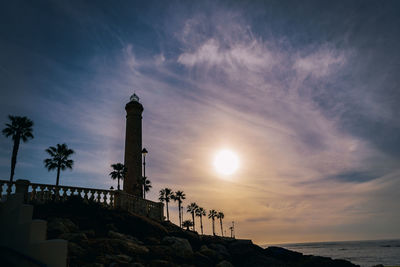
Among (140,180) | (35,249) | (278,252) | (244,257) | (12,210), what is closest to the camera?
(35,249)

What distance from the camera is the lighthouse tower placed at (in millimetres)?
43844

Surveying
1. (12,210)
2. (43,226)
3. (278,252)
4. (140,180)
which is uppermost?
(140,180)

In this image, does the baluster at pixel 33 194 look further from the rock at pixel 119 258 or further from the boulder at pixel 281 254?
the boulder at pixel 281 254

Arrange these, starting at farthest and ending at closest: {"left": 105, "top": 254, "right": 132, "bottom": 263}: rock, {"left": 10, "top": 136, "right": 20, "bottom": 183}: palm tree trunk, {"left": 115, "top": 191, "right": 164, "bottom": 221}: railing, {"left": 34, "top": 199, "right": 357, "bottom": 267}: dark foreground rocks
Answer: {"left": 10, "top": 136, "right": 20, "bottom": 183}: palm tree trunk
{"left": 115, "top": 191, "right": 164, "bottom": 221}: railing
{"left": 34, "top": 199, "right": 357, "bottom": 267}: dark foreground rocks
{"left": 105, "top": 254, "right": 132, "bottom": 263}: rock

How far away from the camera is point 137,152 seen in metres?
45.4

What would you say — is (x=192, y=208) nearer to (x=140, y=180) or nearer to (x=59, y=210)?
(x=140, y=180)

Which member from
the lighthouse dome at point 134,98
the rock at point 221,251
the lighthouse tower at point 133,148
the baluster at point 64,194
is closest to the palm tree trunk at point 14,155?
the baluster at point 64,194

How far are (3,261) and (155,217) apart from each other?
27259 mm

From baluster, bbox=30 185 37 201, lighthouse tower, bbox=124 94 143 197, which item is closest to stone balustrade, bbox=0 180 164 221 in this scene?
baluster, bbox=30 185 37 201

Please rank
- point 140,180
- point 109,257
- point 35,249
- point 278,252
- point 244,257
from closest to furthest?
point 35,249
point 109,257
point 244,257
point 278,252
point 140,180

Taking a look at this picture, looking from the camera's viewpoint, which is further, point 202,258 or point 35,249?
point 202,258

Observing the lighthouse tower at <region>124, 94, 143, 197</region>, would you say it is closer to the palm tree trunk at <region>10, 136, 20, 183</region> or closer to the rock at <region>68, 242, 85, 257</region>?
the palm tree trunk at <region>10, 136, 20, 183</region>

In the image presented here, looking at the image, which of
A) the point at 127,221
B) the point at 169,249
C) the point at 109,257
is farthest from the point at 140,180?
the point at 109,257

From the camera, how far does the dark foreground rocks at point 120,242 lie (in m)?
14.8
